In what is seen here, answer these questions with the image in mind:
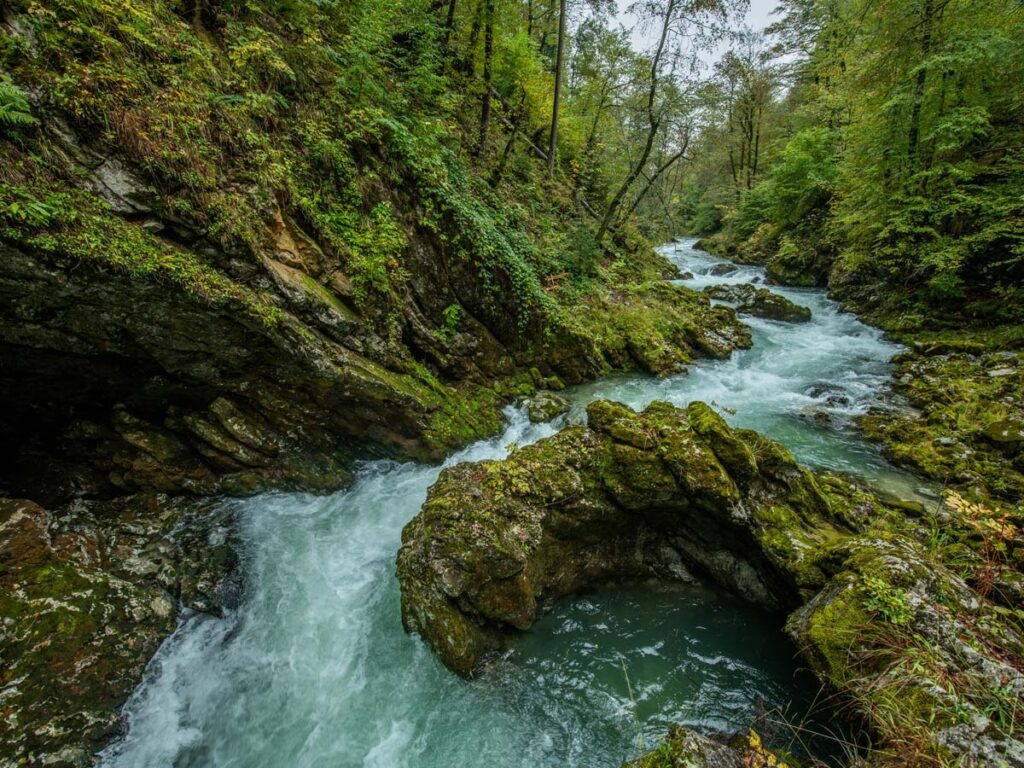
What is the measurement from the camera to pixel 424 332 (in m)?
8.20

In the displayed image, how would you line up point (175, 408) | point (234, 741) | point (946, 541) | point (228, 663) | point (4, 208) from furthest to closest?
point (175, 408)
point (946, 541)
point (228, 663)
point (234, 741)
point (4, 208)

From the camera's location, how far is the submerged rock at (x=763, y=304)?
15930 mm

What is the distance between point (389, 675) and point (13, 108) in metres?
6.95

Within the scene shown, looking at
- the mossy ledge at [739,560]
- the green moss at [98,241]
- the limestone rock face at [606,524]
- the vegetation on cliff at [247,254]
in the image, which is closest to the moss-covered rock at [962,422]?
the mossy ledge at [739,560]

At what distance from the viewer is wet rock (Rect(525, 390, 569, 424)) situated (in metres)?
8.84

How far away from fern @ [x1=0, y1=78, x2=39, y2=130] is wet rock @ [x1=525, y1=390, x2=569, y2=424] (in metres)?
7.82

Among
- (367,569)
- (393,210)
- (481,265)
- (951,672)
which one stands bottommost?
(367,569)

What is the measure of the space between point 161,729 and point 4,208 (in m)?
5.14

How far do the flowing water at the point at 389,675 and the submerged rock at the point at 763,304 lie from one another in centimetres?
1455

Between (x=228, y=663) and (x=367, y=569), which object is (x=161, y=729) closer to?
(x=228, y=663)

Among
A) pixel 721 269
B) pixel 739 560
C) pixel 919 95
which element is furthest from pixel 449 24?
pixel 721 269

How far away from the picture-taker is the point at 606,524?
5566 millimetres

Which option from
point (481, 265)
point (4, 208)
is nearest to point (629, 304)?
point (481, 265)

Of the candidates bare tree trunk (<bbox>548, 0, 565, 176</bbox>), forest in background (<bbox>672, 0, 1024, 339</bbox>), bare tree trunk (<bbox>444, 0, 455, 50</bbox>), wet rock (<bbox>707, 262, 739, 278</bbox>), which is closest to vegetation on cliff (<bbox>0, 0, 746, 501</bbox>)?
bare tree trunk (<bbox>444, 0, 455, 50</bbox>)
